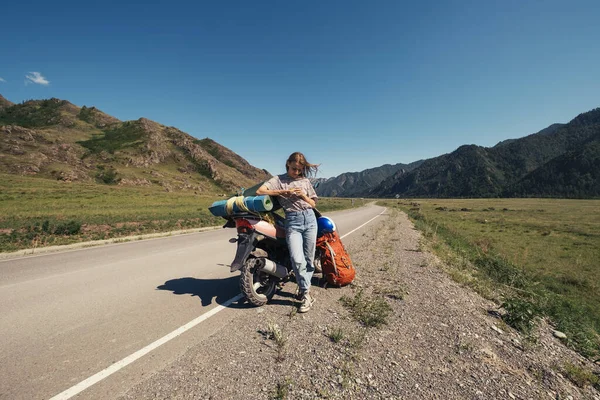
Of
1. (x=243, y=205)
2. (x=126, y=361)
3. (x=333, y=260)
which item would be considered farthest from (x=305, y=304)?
(x=126, y=361)

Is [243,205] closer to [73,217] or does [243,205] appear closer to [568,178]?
[73,217]

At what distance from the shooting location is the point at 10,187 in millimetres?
46000

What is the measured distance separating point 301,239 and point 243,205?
1143 mm

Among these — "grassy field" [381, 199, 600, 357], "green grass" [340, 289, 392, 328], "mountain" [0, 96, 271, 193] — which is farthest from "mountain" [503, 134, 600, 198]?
"green grass" [340, 289, 392, 328]

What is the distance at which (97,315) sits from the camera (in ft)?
14.6

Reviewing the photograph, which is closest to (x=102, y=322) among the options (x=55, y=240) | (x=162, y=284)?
(x=162, y=284)

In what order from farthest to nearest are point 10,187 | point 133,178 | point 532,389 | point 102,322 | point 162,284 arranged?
point 133,178, point 10,187, point 162,284, point 102,322, point 532,389

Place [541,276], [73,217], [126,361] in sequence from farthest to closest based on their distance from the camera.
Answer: [73,217] < [541,276] < [126,361]

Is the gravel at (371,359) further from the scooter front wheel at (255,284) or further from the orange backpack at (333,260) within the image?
the orange backpack at (333,260)

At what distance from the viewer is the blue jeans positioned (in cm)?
446

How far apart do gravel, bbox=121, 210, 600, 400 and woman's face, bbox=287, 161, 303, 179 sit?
2317mm

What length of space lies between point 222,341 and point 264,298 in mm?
1258

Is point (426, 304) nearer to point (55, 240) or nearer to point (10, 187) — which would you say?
point (55, 240)

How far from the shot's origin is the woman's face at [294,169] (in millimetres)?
4449
